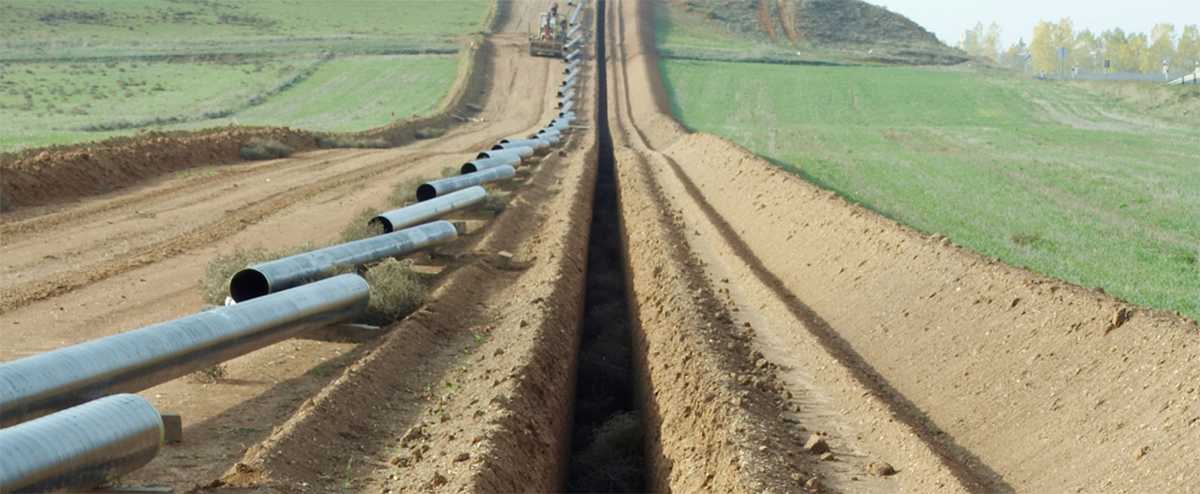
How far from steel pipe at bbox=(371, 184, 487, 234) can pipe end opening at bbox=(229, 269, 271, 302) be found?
4.42 m

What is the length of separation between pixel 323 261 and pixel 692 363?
4.91 meters

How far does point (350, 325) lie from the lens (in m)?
10.7

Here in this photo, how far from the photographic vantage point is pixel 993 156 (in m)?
33.5

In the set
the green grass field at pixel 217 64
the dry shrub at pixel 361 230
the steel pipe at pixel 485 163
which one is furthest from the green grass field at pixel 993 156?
the green grass field at pixel 217 64

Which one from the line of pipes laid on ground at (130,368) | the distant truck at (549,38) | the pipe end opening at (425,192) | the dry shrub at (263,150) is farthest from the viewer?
the distant truck at (549,38)

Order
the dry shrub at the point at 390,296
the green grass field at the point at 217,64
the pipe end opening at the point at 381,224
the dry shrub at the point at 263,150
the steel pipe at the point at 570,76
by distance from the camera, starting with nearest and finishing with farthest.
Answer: the dry shrub at the point at 390,296 < the pipe end opening at the point at 381,224 < the dry shrub at the point at 263,150 < the green grass field at the point at 217,64 < the steel pipe at the point at 570,76

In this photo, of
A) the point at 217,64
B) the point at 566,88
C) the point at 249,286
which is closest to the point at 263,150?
the point at 249,286

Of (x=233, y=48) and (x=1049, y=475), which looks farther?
(x=233, y=48)

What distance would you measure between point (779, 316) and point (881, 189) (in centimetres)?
1355

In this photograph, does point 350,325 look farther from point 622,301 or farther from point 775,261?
point 775,261

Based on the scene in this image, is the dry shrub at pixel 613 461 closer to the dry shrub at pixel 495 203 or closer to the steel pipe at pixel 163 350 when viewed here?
the steel pipe at pixel 163 350

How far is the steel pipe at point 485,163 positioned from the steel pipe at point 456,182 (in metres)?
0.39

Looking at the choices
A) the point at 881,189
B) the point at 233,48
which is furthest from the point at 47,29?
the point at 881,189

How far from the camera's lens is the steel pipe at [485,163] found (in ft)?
75.5
